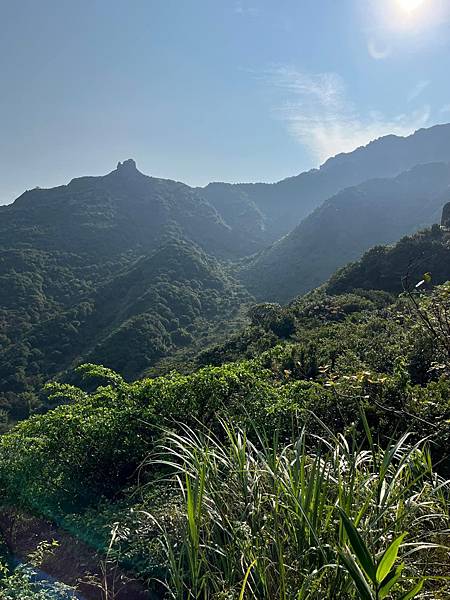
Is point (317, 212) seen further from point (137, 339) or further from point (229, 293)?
point (137, 339)

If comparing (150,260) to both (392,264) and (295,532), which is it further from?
(295,532)

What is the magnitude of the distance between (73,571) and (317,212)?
210 feet

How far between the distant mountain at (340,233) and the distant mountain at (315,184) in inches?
1020

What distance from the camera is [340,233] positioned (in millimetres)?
55875

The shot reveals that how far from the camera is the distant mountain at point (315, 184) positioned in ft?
315

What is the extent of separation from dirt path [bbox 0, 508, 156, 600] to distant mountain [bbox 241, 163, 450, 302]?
38.9m

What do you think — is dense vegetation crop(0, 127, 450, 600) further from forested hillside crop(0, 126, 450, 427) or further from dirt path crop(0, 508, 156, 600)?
forested hillside crop(0, 126, 450, 427)

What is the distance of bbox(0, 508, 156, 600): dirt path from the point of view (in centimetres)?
286

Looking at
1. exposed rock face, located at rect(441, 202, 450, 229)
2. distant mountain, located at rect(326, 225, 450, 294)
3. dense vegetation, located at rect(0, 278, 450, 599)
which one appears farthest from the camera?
exposed rock face, located at rect(441, 202, 450, 229)

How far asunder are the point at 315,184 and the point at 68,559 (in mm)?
115375

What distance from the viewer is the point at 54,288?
4484cm

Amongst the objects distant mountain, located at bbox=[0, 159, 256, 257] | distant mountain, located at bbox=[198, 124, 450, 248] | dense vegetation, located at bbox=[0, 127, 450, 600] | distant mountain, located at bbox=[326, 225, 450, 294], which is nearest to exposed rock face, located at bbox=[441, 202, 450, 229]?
distant mountain, located at bbox=[326, 225, 450, 294]

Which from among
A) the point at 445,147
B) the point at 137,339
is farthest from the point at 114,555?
the point at 445,147

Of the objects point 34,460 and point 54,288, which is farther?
point 54,288
